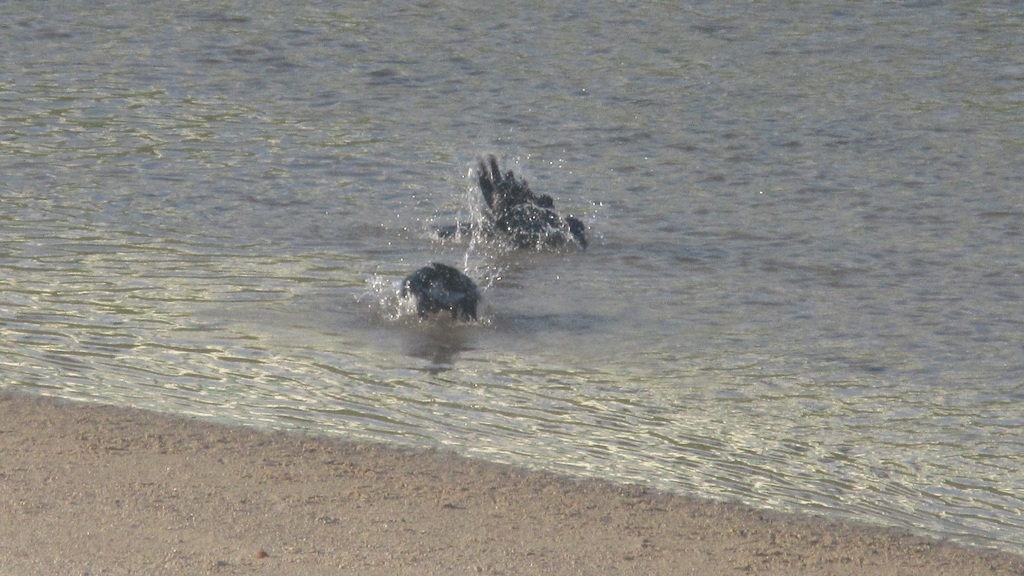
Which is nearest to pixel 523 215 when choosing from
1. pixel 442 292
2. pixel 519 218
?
pixel 519 218

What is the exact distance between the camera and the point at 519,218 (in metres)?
9.54

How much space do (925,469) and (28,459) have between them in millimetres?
2958

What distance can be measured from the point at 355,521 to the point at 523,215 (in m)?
4.46

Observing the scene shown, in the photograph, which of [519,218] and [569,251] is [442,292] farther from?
[519,218]

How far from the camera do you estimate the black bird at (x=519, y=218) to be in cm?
931

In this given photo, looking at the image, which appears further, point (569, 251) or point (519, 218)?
point (519, 218)

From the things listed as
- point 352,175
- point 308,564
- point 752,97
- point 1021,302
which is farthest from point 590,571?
point 752,97

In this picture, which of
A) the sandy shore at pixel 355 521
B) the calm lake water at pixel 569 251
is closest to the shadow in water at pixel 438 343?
the calm lake water at pixel 569 251

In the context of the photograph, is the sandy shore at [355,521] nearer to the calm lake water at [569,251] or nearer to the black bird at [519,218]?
the calm lake water at [569,251]

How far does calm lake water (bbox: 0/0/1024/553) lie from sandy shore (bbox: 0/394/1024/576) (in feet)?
0.88

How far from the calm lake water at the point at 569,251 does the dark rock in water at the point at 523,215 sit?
0.15 m

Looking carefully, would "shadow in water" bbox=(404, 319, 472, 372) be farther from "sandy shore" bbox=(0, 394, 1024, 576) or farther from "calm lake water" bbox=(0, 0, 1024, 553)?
"sandy shore" bbox=(0, 394, 1024, 576)

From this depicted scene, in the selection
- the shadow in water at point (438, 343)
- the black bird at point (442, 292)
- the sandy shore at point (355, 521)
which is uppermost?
the black bird at point (442, 292)

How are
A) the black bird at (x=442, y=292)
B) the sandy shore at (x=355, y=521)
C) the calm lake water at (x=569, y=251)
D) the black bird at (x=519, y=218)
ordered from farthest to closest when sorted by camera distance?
the black bird at (x=519, y=218) → the black bird at (x=442, y=292) → the calm lake water at (x=569, y=251) → the sandy shore at (x=355, y=521)
